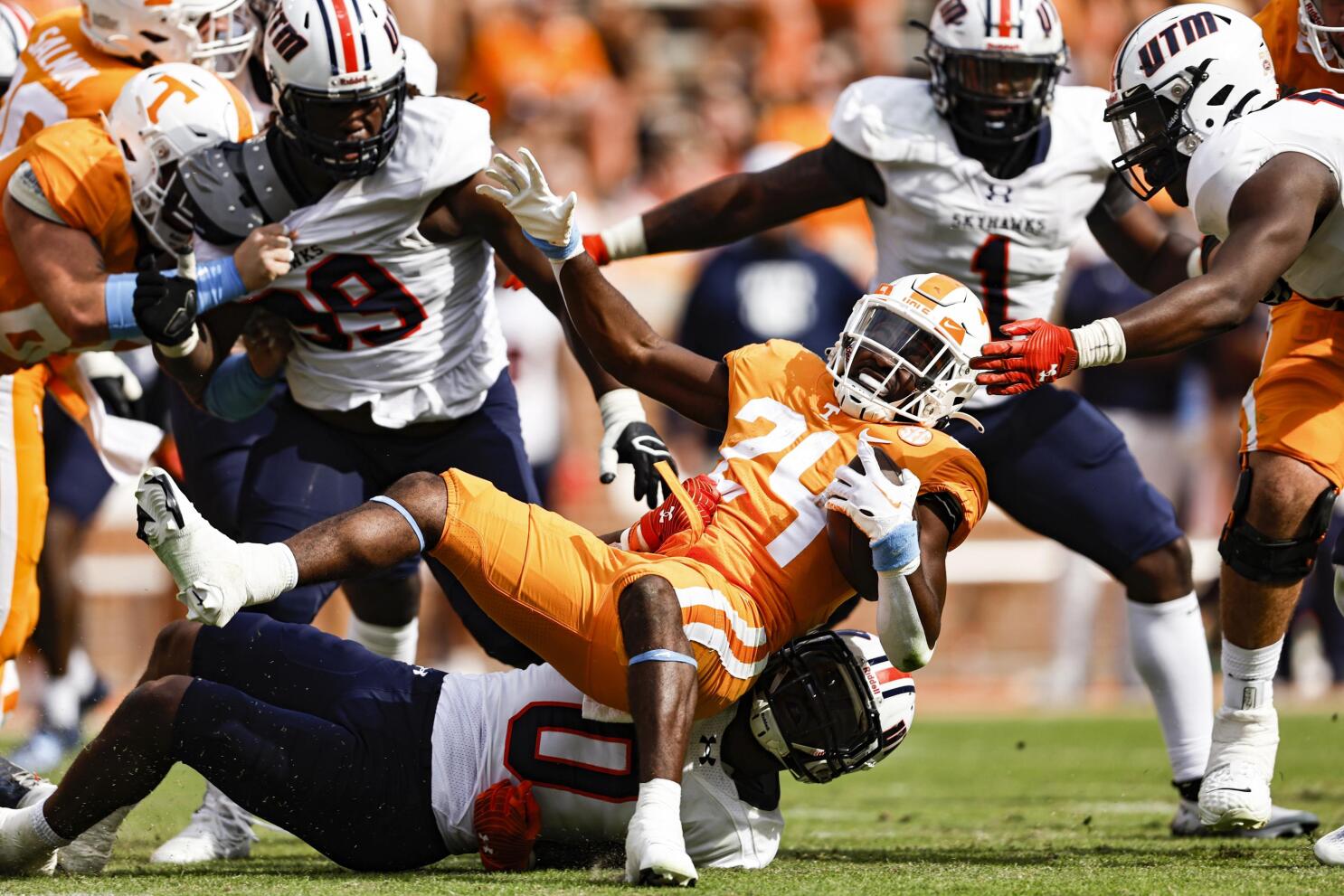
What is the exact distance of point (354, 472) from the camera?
509 cm

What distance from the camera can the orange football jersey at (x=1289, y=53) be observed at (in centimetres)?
502

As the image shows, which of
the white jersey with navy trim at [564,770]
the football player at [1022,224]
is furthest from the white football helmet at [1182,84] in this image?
the white jersey with navy trim at [564,770]

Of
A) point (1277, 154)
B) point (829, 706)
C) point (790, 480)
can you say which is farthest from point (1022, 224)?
point (829, 706)

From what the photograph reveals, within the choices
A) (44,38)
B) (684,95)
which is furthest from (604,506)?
(44,38)

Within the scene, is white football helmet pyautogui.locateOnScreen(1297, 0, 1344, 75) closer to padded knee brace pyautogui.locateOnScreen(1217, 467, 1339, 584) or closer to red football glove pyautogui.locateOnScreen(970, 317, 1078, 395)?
padded knee brace pyautogui.locateOnScreen(1217, 467, 1339, 584)

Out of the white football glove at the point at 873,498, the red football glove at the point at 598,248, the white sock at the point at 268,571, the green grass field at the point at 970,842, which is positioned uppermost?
the white football glove at the point at 873,498

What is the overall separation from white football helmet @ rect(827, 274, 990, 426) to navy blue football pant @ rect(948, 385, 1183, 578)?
100 cm

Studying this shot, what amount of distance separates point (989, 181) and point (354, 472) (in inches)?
78.4

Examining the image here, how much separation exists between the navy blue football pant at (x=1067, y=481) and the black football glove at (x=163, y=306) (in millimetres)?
2113

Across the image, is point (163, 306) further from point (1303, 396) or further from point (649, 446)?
point (1303, 396)

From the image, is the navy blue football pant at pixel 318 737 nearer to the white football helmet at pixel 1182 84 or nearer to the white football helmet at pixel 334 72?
the white football helmet at pixel 334 72

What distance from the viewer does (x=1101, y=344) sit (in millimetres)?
4031

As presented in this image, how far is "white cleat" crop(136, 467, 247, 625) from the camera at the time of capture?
→ 3645mm

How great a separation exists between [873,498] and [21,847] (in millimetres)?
1977
